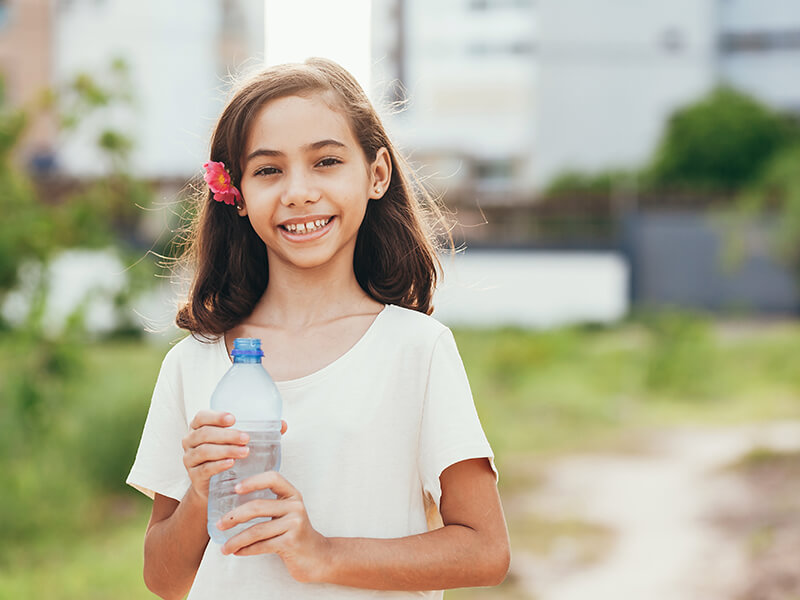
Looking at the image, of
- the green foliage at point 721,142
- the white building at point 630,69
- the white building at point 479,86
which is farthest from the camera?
the white building at point 479,86

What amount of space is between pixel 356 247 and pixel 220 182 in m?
0.24

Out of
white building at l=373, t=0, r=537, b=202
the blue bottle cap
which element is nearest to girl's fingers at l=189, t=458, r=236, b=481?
the blue bottle cap

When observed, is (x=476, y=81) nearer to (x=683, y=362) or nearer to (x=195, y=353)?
(x=683, y=362)

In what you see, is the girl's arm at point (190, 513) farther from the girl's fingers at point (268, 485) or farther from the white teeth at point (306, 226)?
the white teeth at point (306, 226)

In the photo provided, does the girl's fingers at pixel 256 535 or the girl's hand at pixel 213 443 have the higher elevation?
the girl's hand at pixel 213 443

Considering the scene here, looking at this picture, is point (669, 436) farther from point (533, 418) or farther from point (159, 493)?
point (159, 493)

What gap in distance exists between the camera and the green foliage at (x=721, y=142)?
22719 millimetres

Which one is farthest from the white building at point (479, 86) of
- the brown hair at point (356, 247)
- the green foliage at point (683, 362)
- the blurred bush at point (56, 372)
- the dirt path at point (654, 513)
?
the brown hair at point (356, 247)

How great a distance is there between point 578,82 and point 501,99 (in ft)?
16.9

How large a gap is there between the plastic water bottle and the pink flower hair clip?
28cm

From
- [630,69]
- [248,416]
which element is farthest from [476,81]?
[248,416]

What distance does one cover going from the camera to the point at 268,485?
1.22 m

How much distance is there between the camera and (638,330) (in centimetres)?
1506

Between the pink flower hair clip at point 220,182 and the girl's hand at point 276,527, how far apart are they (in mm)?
456
